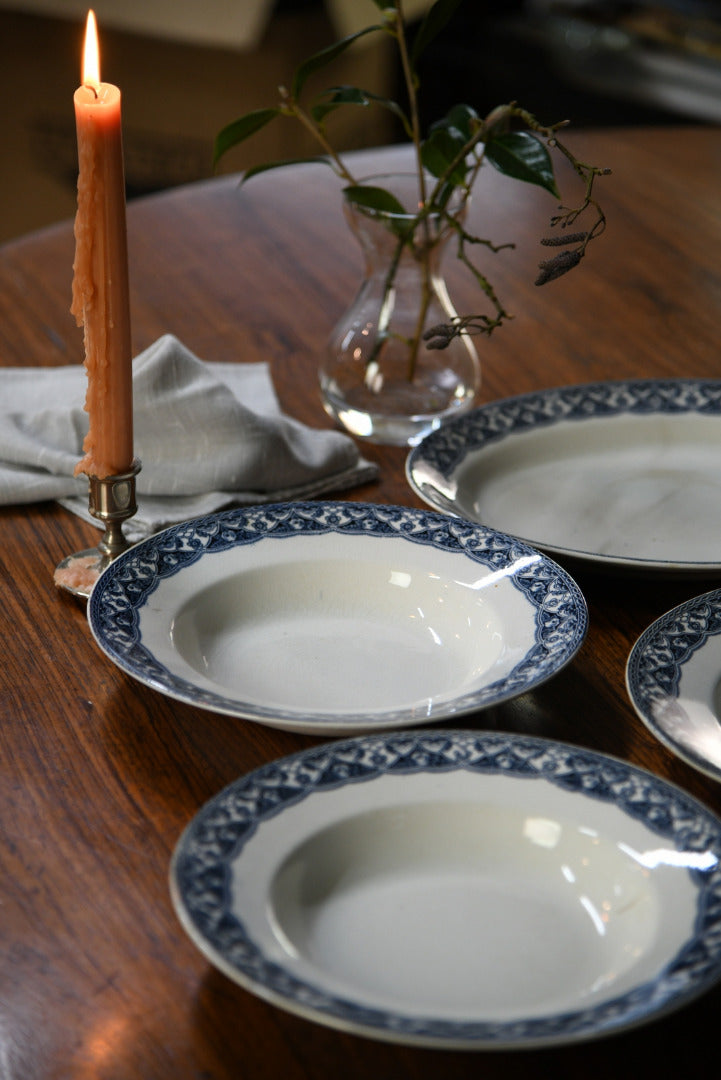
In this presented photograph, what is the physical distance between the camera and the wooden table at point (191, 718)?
40 centimetres

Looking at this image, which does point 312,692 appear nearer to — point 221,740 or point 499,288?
point 221,740

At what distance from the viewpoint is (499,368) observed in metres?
0.95

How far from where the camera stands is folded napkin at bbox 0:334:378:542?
0.76 meters

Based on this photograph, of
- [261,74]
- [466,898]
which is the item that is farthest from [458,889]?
[261,74]

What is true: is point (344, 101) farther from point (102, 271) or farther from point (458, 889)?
point (458, 889)

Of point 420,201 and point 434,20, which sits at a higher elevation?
point 434,20

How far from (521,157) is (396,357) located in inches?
6.8

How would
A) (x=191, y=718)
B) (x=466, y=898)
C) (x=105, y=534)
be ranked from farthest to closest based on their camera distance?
(x=105, y=534)
(x=191, y=718)
(x=466, y=898)

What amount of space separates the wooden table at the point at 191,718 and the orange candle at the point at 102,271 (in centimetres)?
10

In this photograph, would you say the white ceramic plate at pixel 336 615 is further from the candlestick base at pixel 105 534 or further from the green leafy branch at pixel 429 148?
the green leafy branch at pixel 429 148

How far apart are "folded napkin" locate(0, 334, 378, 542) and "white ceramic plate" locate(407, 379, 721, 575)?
77mm

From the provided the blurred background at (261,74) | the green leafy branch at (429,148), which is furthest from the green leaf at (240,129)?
the blurred background at (261,74)

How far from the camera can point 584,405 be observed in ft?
2.73

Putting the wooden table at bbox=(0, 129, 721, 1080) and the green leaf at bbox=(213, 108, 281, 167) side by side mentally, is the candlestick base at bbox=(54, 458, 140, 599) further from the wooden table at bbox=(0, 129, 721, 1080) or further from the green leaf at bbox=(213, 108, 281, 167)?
the green leaf at bbox=(213, 108, 281, 167)
